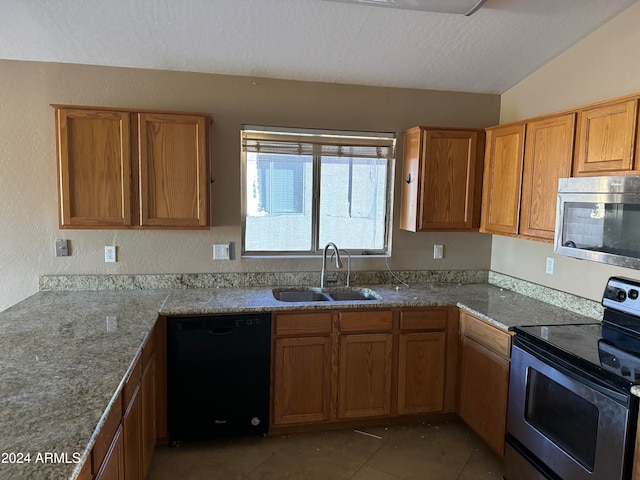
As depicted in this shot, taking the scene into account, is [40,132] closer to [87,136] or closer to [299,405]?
[87,136]

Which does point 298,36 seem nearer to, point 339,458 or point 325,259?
point 325,259

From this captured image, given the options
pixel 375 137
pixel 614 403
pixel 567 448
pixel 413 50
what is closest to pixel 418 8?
pixel 413 50

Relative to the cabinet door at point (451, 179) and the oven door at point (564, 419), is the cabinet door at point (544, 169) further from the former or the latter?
the oven door at point (564, 419)

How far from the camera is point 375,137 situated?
3.28 metres

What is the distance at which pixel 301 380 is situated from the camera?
270cm

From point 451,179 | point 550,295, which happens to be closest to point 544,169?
point 451,179

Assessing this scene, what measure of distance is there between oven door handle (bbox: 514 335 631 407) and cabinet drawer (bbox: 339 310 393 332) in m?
0.79

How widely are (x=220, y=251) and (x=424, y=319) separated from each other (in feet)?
4.83

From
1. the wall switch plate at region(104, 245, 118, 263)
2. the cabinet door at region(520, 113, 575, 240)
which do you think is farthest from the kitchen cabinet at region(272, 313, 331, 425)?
the cabinet door at region(520, 113, 575, 240)

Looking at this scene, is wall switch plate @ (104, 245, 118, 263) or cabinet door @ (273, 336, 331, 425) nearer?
cabinet door @ (273, 336, 331, 425)

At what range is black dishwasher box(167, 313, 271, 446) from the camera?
2.51 m

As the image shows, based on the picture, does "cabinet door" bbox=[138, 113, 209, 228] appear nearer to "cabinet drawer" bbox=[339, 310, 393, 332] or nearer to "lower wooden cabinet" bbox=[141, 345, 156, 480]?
"lower wooden cabinet" bbox=[141, 345, 156, 480]

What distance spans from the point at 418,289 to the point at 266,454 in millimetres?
1494

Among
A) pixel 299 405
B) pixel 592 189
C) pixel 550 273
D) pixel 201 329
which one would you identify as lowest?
pixel 299 405
